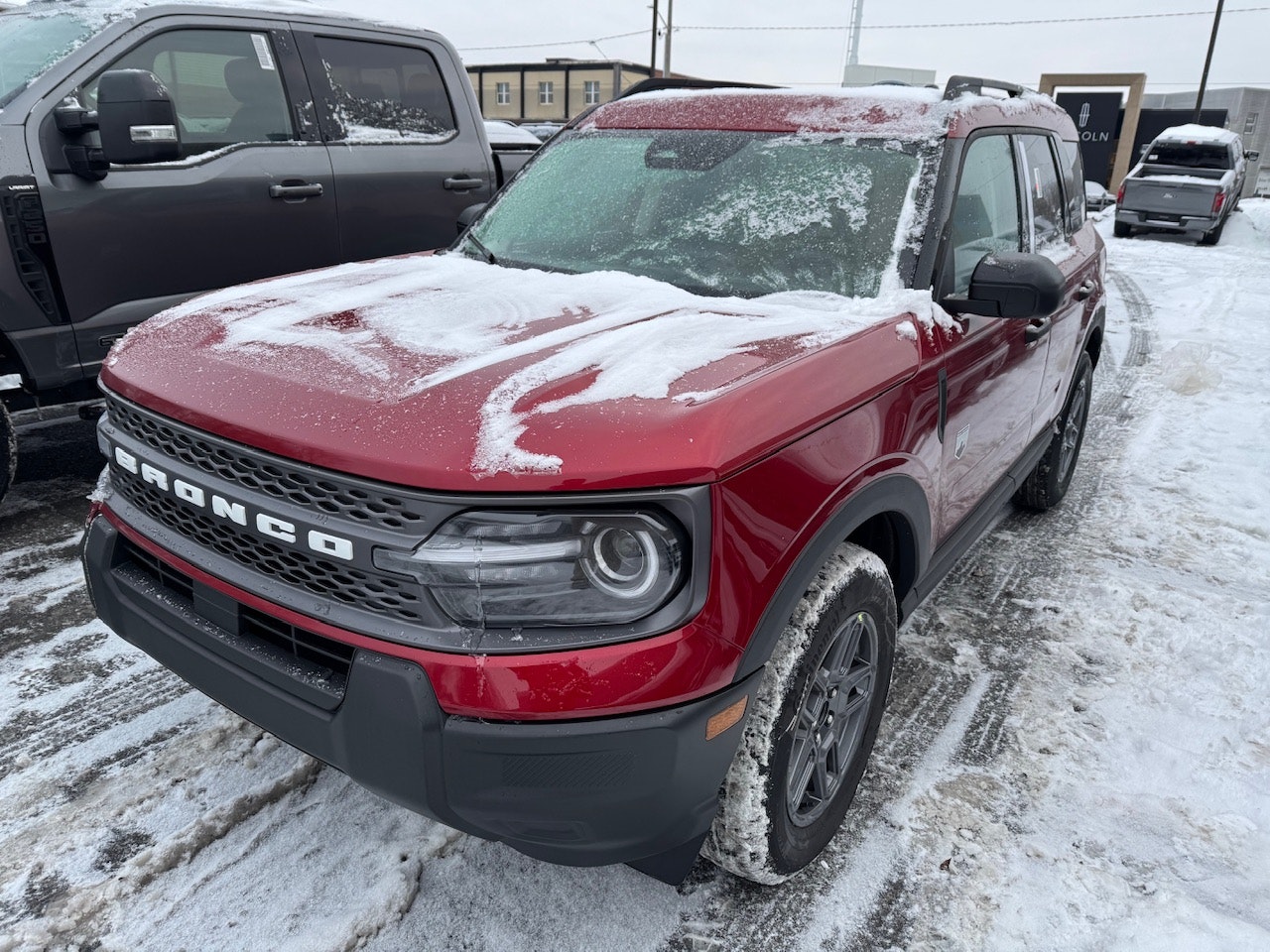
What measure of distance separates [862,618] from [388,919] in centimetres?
132

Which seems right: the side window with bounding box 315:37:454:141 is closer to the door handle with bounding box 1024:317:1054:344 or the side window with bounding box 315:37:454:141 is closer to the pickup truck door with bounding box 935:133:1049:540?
the pickup truck door with bounding box 935:133:1049:540

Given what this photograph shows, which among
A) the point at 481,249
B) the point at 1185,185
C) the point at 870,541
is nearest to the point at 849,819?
the point at 870,541

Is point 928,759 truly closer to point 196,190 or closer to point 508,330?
point 508,330

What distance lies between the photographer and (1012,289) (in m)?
2.52

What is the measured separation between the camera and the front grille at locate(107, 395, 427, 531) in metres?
1.69

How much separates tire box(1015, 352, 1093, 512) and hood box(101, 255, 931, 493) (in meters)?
2.33

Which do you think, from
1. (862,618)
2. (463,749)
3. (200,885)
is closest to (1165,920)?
(862,618)

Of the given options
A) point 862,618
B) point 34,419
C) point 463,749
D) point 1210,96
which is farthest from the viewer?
point 1210,96

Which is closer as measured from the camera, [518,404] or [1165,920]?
[518,404]

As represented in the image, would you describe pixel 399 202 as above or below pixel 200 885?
above

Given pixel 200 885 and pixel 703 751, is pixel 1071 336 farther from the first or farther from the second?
pixel 200 885

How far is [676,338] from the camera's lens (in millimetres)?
2133

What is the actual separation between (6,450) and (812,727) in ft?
11.5

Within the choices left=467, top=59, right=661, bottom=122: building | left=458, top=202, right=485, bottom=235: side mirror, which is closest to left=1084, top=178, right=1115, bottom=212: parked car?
left=458, top=202, right=485, bottom=235: side mirror
